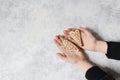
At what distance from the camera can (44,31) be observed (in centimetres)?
150

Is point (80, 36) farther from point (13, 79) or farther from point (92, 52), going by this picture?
point (13, 79)

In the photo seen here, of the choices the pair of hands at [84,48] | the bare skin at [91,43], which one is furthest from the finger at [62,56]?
the bare skin at [91,43]

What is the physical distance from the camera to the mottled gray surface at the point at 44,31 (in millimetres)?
1455

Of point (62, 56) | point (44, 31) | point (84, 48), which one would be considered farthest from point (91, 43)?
point (44, 31)

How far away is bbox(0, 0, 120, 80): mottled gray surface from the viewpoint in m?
1.46

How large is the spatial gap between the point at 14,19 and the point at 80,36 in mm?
396

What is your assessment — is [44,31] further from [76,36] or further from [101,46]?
[101,46]

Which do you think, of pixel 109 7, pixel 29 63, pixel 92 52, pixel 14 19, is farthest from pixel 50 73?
pixel 109 7

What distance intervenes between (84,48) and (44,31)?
25 cm

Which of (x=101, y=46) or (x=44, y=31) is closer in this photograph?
(x=101, y=46)

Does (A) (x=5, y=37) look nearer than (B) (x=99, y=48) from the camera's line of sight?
No

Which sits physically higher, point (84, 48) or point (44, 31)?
point (44, 31)

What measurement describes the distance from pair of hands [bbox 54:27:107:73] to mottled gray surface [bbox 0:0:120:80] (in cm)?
4

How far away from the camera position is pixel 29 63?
1482mm
